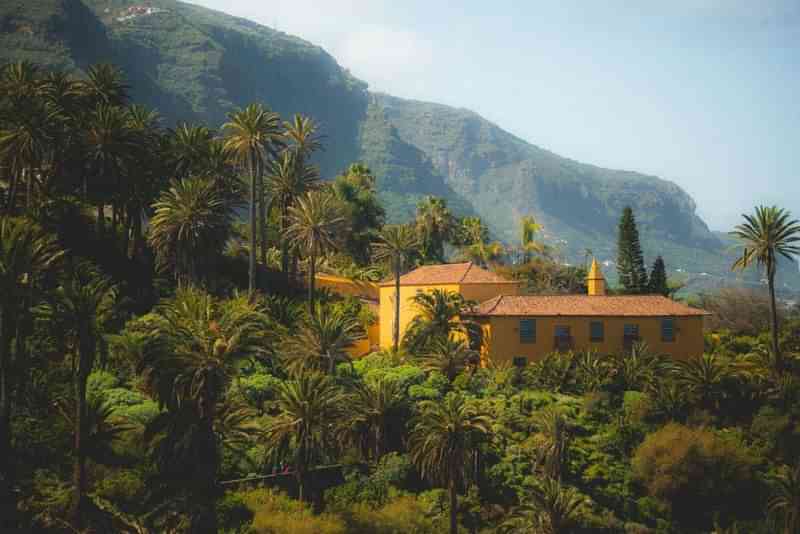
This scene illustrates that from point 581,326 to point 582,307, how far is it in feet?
5.18

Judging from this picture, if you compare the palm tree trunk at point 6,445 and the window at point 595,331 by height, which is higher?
the window at point 595,331

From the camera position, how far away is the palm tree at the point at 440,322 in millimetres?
45250

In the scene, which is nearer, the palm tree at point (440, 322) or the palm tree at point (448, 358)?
the palm tree at point (448, 358)

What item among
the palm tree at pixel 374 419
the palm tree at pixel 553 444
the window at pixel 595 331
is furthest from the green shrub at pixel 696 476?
the palm tree at pixel 374 419

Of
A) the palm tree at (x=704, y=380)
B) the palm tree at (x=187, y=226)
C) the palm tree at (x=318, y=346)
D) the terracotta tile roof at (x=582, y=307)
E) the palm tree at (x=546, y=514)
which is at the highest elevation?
the palm tree at (x=187, y=226)

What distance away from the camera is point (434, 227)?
3088 inches

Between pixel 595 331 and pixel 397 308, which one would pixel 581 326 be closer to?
pixel 595 331

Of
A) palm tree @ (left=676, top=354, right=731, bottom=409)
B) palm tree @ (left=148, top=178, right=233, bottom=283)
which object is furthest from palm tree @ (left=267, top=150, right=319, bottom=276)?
palm tree @ (left=676, top=354, right=731, bottom=409)

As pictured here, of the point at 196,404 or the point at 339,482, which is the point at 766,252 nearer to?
the point at 339,482

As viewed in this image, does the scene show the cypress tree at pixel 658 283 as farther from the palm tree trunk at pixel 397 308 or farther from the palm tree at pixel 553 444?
the palm tree at pixel 553 444

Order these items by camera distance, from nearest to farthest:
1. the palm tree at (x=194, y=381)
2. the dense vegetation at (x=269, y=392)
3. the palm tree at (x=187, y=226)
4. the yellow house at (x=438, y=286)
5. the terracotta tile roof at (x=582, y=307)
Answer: the palm tree at (x=194, y=381) < the dense vegetation at (x=269, y=392) < the palm tree at (x=187, y=226) < the terracotta tile roof at (x=582, y=307) < the yellow house at (x=438, y=286)

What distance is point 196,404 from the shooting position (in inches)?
1129

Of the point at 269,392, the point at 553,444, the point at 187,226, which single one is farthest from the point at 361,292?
the point at 553,444

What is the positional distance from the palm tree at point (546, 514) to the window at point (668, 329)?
60.0ft
